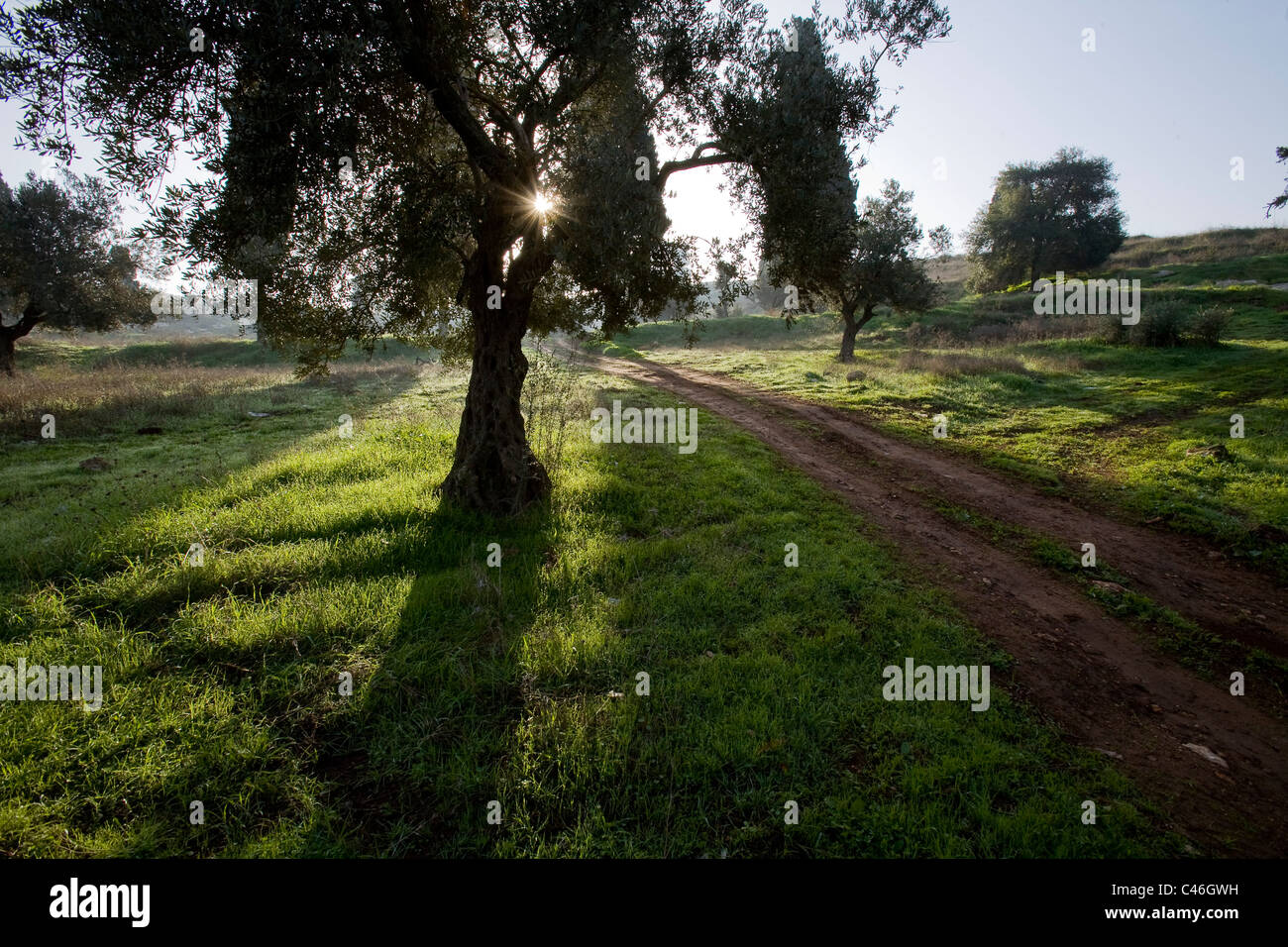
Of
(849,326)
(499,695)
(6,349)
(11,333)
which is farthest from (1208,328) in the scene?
(6,349)

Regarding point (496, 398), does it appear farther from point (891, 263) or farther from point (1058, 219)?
point (1058, 219)

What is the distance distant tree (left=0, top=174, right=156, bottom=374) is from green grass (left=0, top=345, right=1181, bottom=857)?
29.1 metres

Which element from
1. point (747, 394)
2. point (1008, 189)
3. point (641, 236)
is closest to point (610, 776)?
point (641, 236)

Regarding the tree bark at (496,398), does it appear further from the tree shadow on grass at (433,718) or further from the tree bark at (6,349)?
the tree bark at (6,349)

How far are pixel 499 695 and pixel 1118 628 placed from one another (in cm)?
773

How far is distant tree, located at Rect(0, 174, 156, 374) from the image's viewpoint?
27531 mm

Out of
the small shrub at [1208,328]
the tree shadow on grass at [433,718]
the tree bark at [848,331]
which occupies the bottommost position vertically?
the tree shadow on grass at [433,718]

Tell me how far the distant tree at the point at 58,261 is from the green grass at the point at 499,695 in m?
29.1

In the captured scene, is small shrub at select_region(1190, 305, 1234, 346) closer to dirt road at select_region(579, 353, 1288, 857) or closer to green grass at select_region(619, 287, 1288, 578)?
green grass at select_region(619, 287, 1288, 578)

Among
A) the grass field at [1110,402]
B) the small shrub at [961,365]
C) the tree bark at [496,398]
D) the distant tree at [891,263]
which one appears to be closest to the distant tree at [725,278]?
the tree bark at [496,398]

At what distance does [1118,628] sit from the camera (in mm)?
6652

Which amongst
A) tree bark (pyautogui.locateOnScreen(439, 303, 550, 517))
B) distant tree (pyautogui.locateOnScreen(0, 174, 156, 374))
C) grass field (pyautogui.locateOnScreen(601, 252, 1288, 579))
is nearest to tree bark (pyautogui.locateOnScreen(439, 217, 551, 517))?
tree bark (pyautogui.locateOnScreen(439, 303, 550, 517))

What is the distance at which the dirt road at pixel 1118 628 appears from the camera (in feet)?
14.5

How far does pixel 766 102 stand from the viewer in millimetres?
8359
